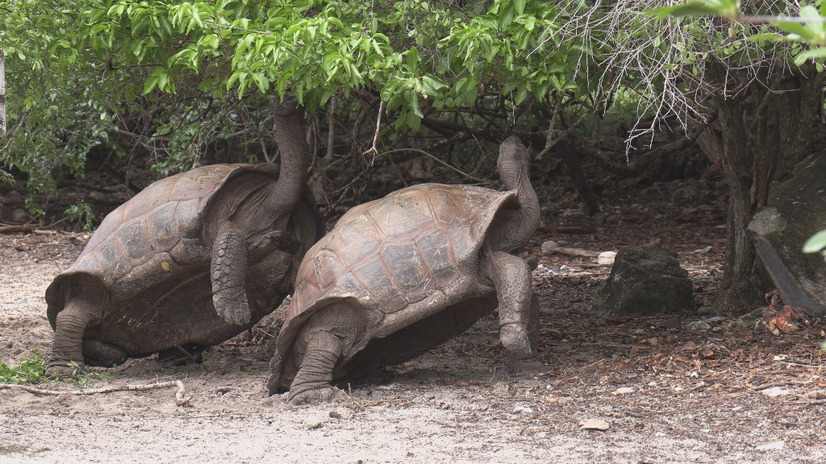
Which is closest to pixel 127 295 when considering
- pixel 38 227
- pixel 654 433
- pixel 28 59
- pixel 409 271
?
pixel 28 59

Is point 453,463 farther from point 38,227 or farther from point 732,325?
point 38,227

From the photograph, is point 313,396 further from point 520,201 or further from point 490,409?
point 520,201

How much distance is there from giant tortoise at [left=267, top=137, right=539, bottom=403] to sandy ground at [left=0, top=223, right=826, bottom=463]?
25cm

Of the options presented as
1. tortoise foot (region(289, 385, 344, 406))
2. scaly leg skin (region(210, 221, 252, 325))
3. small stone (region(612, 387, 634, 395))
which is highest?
scaly leg skin (region(210, 221, 252, 325))

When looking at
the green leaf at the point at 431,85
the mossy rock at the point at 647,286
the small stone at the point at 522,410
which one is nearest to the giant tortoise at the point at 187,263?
the green leaf at the point at 431,85

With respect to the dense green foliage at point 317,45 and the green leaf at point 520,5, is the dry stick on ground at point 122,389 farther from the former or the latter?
the green leaf at point 520,5

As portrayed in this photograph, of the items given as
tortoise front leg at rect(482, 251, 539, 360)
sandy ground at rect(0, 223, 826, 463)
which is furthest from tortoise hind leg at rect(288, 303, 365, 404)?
tortoise front leg at rect(482, 251, 539, 360)

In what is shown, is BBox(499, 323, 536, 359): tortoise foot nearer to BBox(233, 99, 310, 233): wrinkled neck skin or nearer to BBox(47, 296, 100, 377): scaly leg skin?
BBox(233, 99, 310, 233): wrinkled neck skin

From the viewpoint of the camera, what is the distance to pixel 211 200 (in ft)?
16.3

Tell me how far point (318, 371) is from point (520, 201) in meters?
1.38

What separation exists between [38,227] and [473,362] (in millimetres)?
7099

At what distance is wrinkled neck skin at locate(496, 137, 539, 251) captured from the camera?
4641 mm

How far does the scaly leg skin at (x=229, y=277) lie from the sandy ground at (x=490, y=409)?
0.41m

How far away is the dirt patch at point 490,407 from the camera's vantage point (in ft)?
10.8
